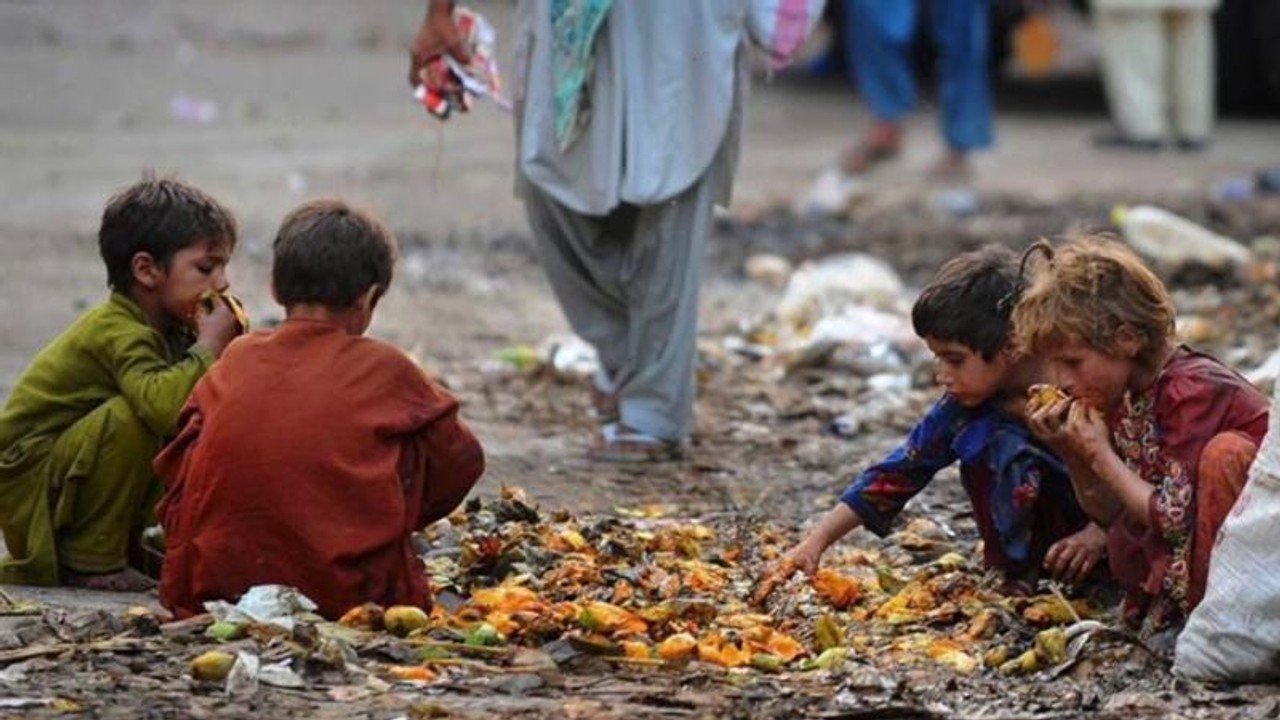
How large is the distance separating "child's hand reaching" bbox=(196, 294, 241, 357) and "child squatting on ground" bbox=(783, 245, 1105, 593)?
3.85 feet

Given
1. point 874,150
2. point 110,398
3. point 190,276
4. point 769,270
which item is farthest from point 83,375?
point 874,150

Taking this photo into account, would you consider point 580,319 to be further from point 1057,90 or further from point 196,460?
point 1057,90

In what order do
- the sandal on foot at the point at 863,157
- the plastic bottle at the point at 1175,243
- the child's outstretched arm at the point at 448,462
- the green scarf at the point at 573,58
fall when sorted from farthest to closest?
1. the sandal on foot at the point at 863,157
2. the plastic bottle at the point at 1175,243
3. the green scarf at the point at 573,58
4. the child's outstretched arm at the point at 448,462

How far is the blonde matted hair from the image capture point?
4.68 metres

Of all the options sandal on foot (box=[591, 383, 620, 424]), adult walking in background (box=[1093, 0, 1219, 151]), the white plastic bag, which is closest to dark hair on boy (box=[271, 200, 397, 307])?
the white plastic bag

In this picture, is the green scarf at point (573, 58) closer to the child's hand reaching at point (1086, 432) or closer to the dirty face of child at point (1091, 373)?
the dirty face of child at point (1091, 373)

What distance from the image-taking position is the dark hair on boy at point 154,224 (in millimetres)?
5344

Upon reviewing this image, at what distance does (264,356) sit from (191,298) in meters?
0.52

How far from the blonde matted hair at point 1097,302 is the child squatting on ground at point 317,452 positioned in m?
1.06

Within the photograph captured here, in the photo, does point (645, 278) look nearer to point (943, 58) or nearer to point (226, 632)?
point (226, 632)

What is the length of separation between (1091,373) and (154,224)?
1.85m

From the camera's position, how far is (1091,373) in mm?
4750

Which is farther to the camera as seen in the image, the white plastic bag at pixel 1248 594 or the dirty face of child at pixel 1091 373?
the dirty face of child at pixel 1091 373

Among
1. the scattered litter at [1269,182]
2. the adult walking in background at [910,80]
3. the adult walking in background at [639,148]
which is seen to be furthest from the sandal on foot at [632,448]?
the scattered litter at [1269,182]
